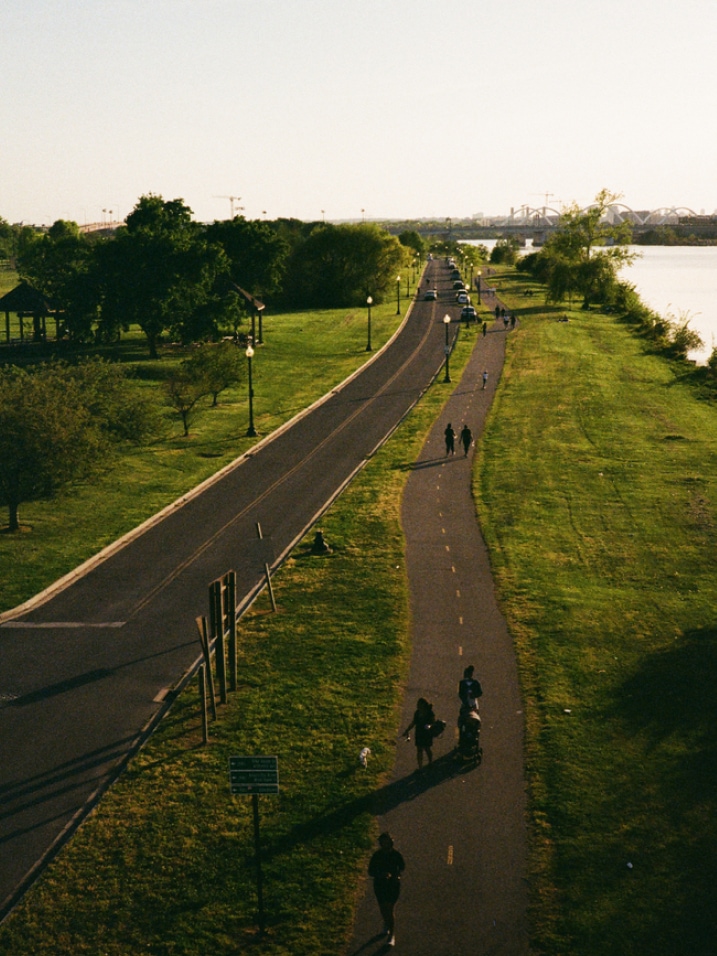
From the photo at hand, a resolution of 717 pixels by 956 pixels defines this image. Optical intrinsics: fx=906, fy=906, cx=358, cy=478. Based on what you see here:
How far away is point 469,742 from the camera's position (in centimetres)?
1711

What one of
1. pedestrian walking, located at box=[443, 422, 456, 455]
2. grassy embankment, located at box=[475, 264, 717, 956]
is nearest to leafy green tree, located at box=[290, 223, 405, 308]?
grassy embankment, located at box=[475, 264, 717, 956]

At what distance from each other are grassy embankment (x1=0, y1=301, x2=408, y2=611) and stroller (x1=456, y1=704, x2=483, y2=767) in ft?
47.1

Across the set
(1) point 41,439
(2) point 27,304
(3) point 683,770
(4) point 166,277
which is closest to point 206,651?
(3) point 683,770

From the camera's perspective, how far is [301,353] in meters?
77.2

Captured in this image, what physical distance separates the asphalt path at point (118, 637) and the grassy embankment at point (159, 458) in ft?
4.30

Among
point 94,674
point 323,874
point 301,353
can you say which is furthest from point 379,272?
point 323,874

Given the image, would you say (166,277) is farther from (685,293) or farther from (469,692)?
(685,293)

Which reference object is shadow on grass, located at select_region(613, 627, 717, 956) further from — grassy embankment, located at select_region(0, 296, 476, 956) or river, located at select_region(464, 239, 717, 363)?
river, located at select_region(464, 239, 717, 363)

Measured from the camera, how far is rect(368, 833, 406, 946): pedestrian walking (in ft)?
41.4

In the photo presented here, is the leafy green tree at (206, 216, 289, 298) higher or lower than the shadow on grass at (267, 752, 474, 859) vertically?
higher

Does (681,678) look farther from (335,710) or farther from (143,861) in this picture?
(143,861)

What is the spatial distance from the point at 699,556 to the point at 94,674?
1890 cm

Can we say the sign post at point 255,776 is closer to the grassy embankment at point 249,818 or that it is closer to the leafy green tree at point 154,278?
the grassy embankment at point 249,818

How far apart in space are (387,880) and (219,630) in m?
8.13
